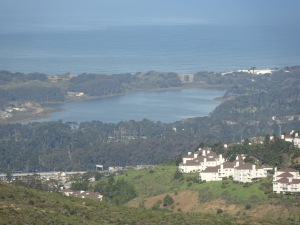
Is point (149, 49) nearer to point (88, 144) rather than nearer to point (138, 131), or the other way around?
point (138, 131)

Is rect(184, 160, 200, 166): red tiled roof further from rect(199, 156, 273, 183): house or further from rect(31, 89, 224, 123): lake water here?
rect(31, 89, 224, 123): lake water

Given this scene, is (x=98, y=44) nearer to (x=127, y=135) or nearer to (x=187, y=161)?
(x=127, y=135)

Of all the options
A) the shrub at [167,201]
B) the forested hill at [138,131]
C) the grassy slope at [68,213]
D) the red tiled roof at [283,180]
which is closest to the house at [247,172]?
the red tiled roof at [283,180]

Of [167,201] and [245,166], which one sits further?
[245,166]

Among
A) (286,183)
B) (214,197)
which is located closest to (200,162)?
(214,197)

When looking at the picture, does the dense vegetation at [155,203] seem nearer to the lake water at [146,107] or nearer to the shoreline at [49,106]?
the lake water at [146,107]

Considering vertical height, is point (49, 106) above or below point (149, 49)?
below

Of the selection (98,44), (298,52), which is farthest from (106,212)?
(98,44)
